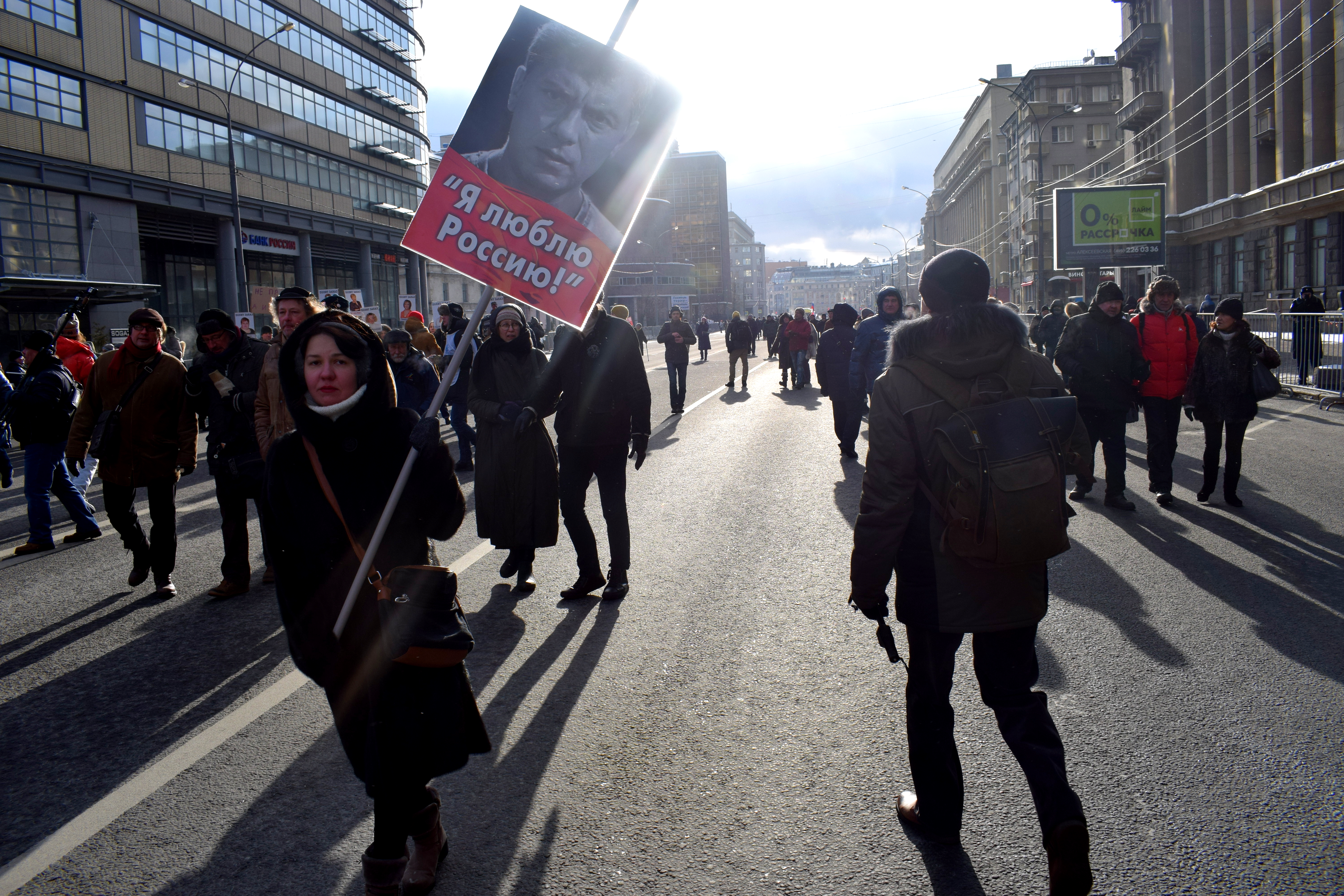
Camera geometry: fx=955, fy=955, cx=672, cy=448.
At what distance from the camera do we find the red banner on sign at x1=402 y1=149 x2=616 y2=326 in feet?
10.9

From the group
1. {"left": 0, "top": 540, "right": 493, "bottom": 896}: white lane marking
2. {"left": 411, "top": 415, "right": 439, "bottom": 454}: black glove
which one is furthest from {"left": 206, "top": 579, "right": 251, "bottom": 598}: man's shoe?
{"left": 411, "top": 415, "right": 439, "bottom": 454}: black glove

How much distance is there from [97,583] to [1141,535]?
7.07 metres

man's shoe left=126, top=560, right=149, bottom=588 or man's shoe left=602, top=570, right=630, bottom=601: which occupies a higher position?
man's shoe left=126, top=560, right=149, bottom=588

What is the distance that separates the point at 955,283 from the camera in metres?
2.66

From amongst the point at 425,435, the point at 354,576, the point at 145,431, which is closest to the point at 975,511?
the point at 425,435

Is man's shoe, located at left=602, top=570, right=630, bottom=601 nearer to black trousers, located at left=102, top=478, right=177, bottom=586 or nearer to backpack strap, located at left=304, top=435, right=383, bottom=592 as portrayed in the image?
black trousers, located at left=102, top=478, right=177, bottom=586

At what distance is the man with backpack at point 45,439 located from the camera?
730 cm

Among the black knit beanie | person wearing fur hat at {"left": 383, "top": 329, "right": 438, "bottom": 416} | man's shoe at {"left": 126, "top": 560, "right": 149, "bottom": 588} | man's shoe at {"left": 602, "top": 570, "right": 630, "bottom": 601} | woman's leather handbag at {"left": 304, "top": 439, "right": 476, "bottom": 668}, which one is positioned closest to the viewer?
woman's leather handbag at {"left": 304, "top": 439, "right": 476, "bottom": 668}

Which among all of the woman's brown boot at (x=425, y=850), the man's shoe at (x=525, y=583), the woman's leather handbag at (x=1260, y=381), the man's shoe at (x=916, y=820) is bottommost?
the man's shoe at (x=916, y=820)

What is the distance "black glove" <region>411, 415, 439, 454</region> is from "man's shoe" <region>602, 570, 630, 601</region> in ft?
10.1

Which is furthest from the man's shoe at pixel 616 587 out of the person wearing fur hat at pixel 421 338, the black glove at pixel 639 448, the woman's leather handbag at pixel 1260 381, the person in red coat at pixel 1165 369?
the person wearing fur hat at pixel 421 338

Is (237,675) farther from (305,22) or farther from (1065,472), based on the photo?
(305,22)

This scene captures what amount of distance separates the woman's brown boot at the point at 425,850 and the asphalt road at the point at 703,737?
0.09 meters

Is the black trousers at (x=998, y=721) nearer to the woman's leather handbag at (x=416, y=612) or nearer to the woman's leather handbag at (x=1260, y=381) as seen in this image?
the woman's leather handbag at (x=416, y=612)
